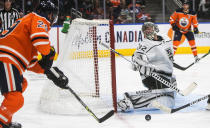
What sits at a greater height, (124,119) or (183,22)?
(183,22)

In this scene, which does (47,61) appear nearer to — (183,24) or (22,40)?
(22,40)

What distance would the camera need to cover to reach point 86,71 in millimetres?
3723

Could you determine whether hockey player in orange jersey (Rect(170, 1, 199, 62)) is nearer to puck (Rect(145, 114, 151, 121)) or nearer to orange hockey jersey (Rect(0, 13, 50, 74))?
puck (Rect(145, 114, 151, 121))

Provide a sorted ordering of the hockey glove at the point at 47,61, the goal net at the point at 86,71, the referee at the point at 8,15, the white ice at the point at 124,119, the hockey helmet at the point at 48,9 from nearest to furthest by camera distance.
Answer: the hockey helmet at the point at 48,9, the hockey glove at the point at 47,61, the white ice at the point at 124,119, the goal net at the point at 86,71, the referee at the point at 8,15

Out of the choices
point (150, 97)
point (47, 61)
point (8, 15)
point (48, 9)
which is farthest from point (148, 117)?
point (8, 15)

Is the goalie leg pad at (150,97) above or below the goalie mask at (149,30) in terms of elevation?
below

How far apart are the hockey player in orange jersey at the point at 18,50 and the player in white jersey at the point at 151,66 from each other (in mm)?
1107

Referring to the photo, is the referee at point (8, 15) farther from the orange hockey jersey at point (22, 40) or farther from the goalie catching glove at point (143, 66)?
the orange hockey jersey at point (22, 40)

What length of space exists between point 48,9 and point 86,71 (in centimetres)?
121

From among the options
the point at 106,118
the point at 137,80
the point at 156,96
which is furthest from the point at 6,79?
the point at 137,80

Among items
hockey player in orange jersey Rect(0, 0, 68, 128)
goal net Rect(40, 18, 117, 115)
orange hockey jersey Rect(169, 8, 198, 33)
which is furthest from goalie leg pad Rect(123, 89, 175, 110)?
orange hockey jersey Rect(169, 8, 198, 33)

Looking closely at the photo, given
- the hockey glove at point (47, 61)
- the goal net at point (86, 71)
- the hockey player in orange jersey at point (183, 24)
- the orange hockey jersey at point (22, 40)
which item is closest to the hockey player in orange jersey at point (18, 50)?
the orange hockey jersey at point (22, 40)

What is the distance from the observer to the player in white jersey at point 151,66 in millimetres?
3455

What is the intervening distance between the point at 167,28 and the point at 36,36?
6266mm
